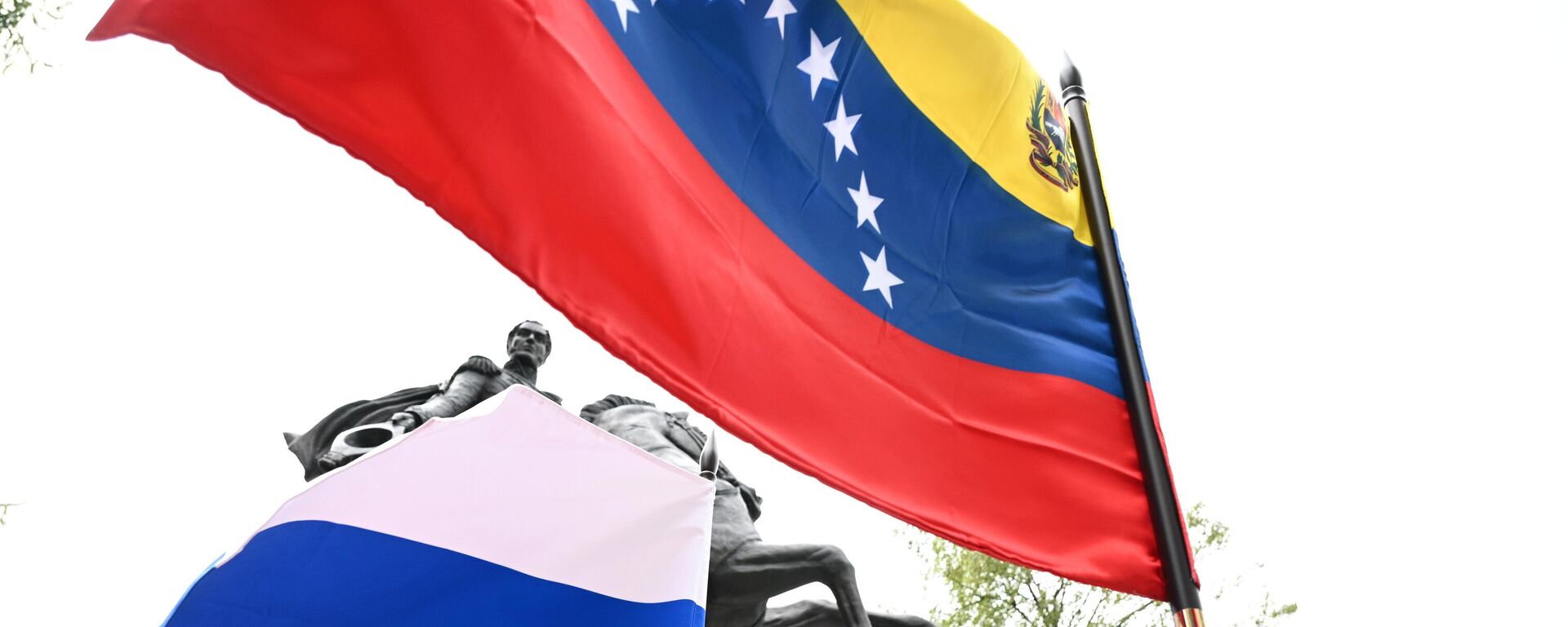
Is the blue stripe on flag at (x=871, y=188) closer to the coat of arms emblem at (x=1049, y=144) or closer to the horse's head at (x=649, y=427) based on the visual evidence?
the coat of arms emblem at (x=1049, y=144)

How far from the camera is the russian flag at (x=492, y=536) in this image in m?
3.03

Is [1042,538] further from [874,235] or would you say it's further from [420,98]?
[420,98]

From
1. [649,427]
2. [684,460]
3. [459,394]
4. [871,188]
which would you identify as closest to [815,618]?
[684,460]

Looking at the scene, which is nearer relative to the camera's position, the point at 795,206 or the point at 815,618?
the point at 795,206

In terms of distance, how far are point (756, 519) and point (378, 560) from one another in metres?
2.49

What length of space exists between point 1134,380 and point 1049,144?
944 mm

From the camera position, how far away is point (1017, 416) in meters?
3.74

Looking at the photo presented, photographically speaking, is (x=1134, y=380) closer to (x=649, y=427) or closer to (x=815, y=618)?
(x=815, y=618)

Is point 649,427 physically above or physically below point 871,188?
below

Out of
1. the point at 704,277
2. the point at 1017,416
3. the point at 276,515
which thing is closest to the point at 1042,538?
Answer: the point at 1017,416

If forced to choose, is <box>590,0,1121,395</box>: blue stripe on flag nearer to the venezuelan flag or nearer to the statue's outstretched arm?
the venezuelan flag

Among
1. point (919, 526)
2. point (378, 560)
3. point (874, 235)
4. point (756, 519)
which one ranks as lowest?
point (378, 560)

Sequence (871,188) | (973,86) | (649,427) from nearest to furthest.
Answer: (871,188)
(973,86)
(649,427)

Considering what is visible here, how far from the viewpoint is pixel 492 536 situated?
316 cm
